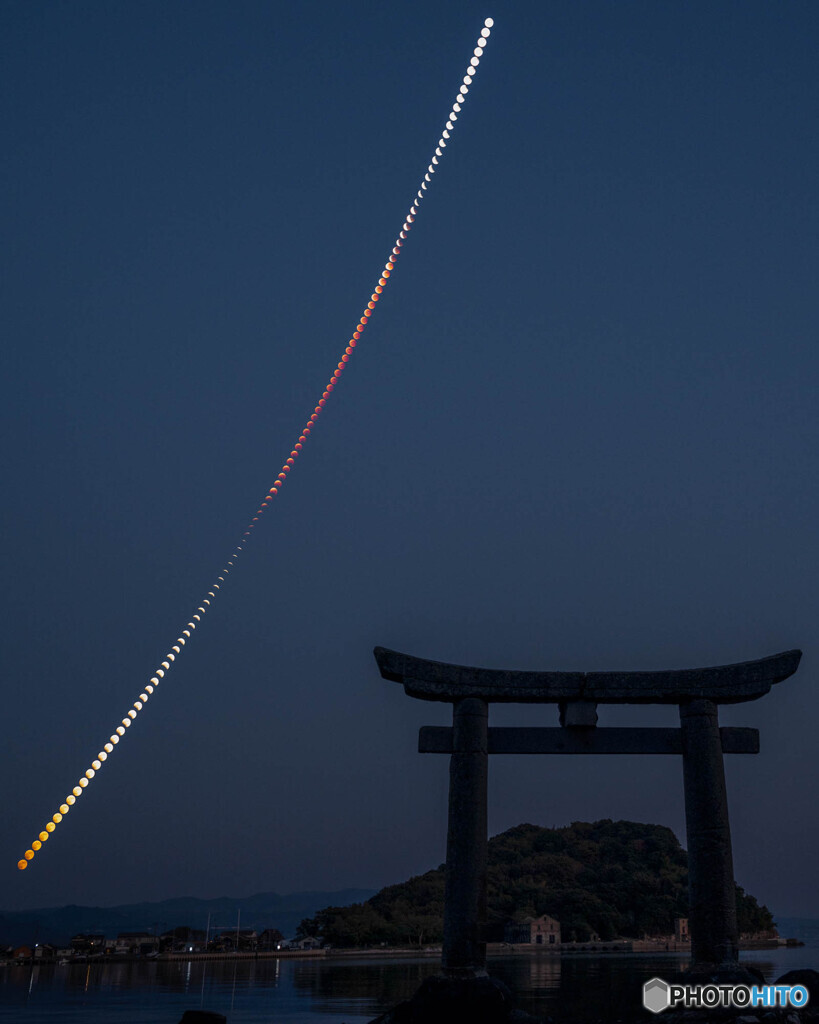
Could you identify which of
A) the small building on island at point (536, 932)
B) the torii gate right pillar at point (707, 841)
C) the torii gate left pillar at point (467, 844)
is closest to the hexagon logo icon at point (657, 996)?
the torii gate right pillar at point (707, 841)

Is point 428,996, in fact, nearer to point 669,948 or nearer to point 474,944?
point 474,944

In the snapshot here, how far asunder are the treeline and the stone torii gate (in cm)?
8536

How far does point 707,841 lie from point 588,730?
2.21m

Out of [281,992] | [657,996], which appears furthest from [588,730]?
[281,992]

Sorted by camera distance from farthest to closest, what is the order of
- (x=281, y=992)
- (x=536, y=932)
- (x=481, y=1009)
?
(x=536, y=932) < (x=281, y=992) < (x=481, y=1009)

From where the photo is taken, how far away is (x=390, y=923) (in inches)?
3964

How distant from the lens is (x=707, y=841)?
41.1ft

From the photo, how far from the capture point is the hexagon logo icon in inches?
458

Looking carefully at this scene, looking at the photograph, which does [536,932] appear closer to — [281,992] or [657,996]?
[281,992]

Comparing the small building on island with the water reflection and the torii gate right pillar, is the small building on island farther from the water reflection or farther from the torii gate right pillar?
the torii gate right pillar

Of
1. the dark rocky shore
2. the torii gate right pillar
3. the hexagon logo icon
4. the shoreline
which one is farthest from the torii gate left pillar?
the shoreline

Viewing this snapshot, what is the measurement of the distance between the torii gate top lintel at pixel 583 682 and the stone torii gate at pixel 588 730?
2cm

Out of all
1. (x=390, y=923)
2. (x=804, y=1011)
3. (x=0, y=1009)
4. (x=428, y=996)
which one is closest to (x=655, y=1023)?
(x=804, y=1011)

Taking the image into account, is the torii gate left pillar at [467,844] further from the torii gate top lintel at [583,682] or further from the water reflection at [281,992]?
the water reflection at [281,992]
